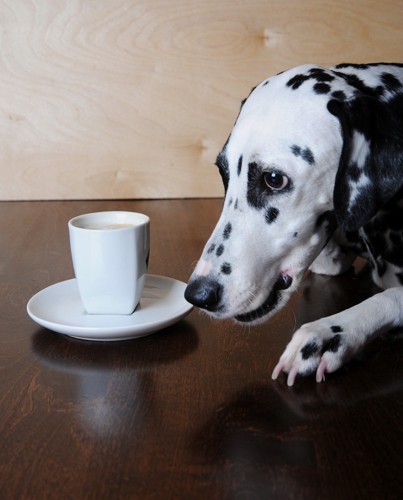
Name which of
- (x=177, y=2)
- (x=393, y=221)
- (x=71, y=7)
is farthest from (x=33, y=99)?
(x=393, y=221)

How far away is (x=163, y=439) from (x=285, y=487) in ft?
0.55

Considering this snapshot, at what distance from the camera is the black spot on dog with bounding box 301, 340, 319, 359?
3.40ft

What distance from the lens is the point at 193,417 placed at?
90 centimetres

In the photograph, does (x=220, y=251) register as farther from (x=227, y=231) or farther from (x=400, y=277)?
(x=400, y=277)

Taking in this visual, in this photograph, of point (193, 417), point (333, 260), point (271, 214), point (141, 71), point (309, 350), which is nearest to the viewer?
point (193, 417)

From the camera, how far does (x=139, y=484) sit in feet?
2.48

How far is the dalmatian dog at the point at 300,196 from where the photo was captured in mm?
1095

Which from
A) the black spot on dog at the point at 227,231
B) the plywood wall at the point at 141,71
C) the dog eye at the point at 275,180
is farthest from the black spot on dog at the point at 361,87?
the plywood wall at the point at 141,71

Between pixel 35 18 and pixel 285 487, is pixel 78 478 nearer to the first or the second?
pixel 285 487

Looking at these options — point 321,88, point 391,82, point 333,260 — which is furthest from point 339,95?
point 333,260

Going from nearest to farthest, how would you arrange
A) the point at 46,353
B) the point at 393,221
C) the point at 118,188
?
the point at 46,353 < the point at 393,221 < the point at 118,188

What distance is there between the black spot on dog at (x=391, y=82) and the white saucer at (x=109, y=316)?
51 cm

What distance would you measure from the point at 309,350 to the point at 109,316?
35cm

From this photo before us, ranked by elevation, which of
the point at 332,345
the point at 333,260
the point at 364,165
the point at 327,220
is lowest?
the point at 333,260
